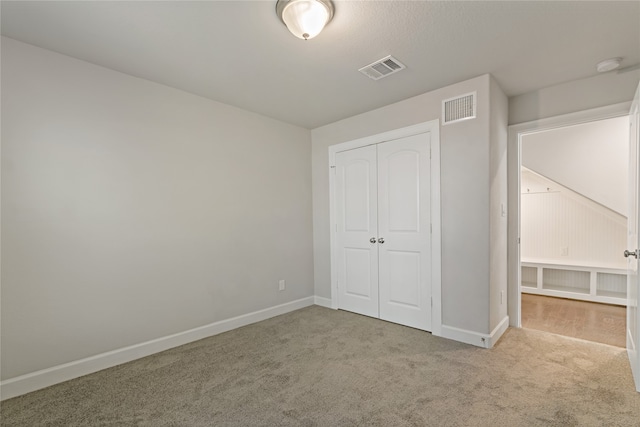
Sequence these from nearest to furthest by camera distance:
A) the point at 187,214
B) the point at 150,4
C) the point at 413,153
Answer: the point at 150,4, the point at 187,214, the point at 413,153

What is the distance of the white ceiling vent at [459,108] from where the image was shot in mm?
2739

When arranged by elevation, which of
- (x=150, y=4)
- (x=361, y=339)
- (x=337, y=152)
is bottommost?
(x=361, y=339)

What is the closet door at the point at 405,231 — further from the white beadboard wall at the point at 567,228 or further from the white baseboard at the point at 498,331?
the white beadboard wall at the point at 567,228

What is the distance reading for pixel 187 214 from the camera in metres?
2.94

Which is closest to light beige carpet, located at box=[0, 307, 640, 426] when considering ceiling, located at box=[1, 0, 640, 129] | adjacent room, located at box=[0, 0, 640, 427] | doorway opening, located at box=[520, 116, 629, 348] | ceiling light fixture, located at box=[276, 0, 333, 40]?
adjacent room, located at box=[0, 0, 640, 427]

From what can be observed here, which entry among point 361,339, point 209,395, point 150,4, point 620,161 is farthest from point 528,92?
point 209,395

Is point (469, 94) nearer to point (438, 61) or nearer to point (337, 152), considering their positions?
point (438, 61)

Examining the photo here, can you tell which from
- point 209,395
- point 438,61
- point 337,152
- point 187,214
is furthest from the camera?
point 337,152

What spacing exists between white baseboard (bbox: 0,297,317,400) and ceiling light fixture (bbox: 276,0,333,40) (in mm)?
2865

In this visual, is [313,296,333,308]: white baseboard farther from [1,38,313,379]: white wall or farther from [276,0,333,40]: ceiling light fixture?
[276,0,333,40]: ceiling light fixture

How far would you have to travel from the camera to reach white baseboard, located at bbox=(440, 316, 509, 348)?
2664 mm

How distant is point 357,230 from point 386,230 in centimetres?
43

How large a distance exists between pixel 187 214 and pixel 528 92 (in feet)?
12.5

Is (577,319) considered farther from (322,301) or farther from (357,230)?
(322,301)
